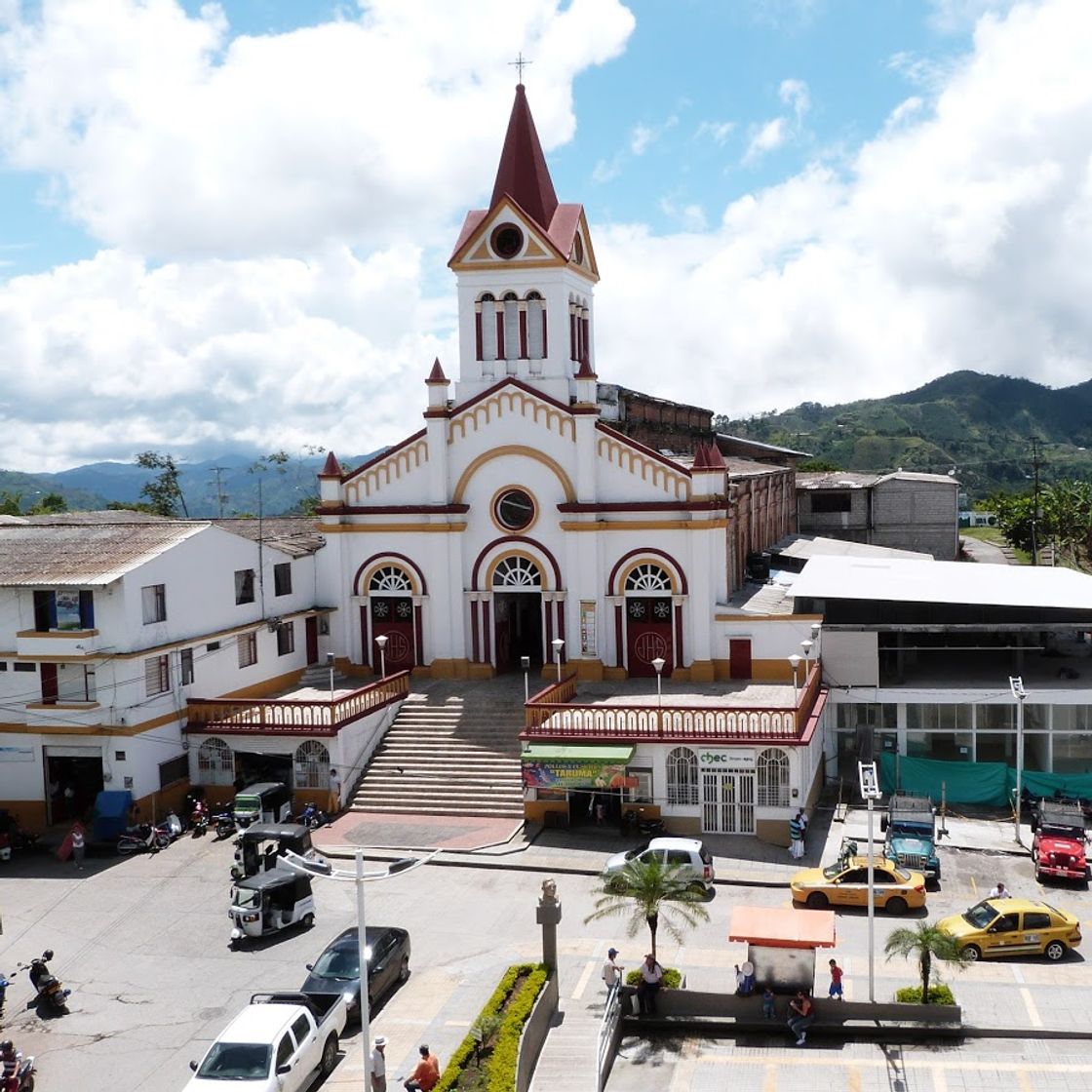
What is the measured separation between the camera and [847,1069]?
68.8 feet

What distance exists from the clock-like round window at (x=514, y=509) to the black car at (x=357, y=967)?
67.4 ft

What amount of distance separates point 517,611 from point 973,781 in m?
17.3

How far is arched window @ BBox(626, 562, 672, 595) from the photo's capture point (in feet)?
137

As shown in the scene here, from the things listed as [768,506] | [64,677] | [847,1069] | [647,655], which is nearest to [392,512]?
[647,655]

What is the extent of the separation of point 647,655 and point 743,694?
15.4 feet

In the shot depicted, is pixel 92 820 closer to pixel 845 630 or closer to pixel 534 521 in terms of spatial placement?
pixel 534 521

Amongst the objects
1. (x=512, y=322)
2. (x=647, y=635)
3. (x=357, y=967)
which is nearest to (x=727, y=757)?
(x=647, y=635)

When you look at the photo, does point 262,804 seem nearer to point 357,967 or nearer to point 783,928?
point 357,967

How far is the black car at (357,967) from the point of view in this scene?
22.5 m

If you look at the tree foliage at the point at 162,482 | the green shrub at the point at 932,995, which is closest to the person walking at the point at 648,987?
the green shrub at the point at 932,995

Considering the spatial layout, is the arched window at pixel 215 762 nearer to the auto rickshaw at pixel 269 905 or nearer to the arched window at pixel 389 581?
the auto rickshaw at pixel 269 905

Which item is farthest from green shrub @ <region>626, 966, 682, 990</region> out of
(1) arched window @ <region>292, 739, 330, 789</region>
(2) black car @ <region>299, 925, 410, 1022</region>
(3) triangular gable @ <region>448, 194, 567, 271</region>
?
(3) triangular gable @ <region>448, 194, 567, 271</region>

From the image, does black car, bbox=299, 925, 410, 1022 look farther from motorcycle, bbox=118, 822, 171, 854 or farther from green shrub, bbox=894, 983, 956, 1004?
motorcycle, bbox=118, 822, 171, 854

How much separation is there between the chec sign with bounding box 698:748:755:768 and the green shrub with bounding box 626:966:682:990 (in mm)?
9808
